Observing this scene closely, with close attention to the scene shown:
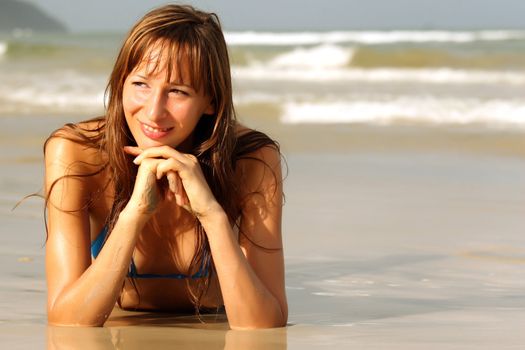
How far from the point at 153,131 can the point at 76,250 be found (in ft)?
1.56

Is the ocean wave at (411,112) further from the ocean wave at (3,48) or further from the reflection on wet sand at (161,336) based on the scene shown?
the ocean wave at (3,48)

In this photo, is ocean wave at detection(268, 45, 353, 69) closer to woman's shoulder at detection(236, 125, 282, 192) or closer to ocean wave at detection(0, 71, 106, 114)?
ocean wave at detection(0, 71, 106, 114)

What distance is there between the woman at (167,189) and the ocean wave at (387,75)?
54.5ft

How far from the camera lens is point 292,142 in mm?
11094

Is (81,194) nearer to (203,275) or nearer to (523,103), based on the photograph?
(203,275)

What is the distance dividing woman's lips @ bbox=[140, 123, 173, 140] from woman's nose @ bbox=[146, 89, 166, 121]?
0.21 feet

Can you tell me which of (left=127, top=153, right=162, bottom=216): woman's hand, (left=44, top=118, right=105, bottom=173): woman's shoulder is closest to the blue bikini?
(left=44, top=118, right=105, bottom=173): woman's shoulder

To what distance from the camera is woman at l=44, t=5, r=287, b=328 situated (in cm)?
336

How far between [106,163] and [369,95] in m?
14.0

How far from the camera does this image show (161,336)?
3494 mm

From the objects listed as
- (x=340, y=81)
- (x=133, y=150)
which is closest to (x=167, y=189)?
(x=133, y=150)

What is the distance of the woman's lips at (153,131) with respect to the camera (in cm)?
340

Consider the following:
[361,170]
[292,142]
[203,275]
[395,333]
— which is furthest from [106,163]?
[292,142]

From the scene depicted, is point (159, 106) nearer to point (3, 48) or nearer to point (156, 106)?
point (156, 106)
